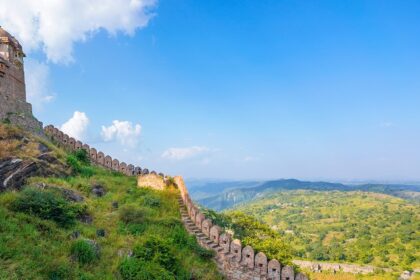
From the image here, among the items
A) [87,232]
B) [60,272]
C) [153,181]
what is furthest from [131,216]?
[60,272]

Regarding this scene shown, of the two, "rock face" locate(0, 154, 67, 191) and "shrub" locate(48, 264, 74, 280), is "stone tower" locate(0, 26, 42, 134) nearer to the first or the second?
"rock face" locate(0, 154, 67, 191)

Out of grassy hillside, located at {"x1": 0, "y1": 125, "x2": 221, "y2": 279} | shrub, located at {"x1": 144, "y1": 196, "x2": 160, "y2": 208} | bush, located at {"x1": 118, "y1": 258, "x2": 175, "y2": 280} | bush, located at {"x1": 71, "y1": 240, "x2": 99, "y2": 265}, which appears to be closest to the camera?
grassy hillside, located at {"x1": 0, "y1": 125, "x2": 221, "y2": 279}

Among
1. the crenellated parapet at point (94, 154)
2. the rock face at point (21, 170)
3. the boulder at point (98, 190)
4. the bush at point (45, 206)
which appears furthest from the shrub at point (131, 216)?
the crenellated parapet at point (94, 154)

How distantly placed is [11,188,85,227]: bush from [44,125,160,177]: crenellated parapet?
10.5m

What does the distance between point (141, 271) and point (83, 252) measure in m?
2.01

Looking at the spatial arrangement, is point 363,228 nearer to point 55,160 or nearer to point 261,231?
point 261,231

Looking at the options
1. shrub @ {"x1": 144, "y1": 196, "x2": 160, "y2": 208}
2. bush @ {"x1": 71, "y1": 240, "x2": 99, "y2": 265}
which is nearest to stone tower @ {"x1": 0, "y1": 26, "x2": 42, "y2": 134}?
shrub @ {"x1": 144, "y1": 196, "x2": 160, "y2": 208}

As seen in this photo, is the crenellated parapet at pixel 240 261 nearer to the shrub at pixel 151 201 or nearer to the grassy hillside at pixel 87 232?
the grassy hillside at pixel 87 232

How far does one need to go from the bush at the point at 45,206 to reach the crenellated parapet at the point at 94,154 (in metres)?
10.5

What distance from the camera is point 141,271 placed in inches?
455

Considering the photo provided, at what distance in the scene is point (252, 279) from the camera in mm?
15047

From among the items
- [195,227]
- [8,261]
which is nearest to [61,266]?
[8,261]

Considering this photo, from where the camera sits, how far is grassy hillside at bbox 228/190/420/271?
94.5 meters

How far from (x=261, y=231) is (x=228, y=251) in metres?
20.9
